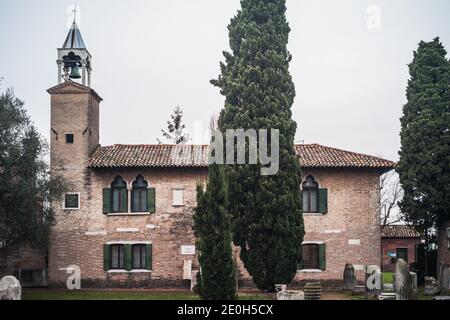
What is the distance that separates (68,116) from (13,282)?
14.5 meters

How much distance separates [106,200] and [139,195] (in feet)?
5.48

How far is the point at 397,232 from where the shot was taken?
167ft

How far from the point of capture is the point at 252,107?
28188 millimetres

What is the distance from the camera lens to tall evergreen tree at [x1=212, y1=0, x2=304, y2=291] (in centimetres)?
2714

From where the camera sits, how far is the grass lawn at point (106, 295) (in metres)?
27.0

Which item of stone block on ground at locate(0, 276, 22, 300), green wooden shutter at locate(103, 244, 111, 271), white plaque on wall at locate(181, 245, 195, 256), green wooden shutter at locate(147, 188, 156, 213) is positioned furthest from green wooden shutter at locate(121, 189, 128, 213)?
stone block on ground at locate(0, 276, 22, 300)

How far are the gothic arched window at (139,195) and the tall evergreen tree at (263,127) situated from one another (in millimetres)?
6142

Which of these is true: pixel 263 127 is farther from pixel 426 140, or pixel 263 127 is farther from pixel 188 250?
pixel 426 140

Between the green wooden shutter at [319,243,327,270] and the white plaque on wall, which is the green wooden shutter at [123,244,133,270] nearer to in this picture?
the white plaque on wall

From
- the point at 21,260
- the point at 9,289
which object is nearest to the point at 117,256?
the point at 21,260

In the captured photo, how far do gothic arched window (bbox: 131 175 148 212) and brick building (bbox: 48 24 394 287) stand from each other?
0.17 ft

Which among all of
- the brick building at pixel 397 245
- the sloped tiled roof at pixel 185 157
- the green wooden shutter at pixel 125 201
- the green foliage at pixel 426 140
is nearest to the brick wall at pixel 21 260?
the green wooden shutter at pixel 125 201
